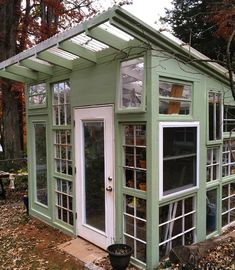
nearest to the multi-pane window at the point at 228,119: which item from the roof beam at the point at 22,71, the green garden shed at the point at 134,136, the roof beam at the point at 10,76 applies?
the green garden shed at the point at 134,136

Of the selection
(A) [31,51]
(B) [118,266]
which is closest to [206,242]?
(B) [118,266]

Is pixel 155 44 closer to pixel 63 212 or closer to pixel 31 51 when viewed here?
pixel 31 51

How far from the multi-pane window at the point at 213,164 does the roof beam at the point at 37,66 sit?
3237mm

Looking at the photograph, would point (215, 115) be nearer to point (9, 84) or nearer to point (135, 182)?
point (135, 182)

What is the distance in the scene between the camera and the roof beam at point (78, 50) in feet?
13.1

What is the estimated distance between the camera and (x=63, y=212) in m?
5.64

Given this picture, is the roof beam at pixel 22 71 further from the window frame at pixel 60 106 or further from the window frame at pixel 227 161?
the window frame at pixel 227 161

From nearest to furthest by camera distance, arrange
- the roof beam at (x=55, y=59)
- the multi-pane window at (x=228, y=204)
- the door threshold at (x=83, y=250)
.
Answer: the door threshold at (x=83, y=250), the roof beam at (x=55, y=59), the multi-pane window at (x=228, y=204)

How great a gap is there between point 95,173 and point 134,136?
1.10m

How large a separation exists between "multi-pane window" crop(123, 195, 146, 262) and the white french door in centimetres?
26

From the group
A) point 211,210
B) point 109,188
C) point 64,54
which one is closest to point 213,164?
point 211,210

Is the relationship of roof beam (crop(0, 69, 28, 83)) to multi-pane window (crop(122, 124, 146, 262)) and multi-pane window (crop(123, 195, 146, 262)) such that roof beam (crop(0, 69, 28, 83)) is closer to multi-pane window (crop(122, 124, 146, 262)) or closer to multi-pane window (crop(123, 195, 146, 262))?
multi-pane window (crop(122, 124, 146, 262))

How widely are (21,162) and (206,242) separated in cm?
767

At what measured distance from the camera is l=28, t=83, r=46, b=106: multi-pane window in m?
5.99
